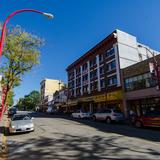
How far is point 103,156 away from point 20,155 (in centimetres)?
362

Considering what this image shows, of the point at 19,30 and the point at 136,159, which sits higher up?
the point at 19,30

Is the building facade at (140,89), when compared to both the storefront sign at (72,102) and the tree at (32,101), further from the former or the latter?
the tree at (32,101)

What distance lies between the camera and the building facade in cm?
2306

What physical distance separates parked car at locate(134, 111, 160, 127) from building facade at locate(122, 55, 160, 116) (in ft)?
22.3

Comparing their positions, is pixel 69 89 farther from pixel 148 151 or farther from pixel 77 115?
pixel 148 151

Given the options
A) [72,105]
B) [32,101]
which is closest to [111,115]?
[72,105]

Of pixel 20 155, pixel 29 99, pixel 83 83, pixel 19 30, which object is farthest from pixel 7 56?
pixel 29 99

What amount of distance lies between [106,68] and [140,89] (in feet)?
31.5

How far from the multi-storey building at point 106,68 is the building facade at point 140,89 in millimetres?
1426

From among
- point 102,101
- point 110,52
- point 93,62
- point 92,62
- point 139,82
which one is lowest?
point 102,101

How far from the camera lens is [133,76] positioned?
87.8 feet

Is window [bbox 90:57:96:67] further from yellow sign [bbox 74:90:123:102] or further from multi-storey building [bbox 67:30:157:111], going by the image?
yellow sign [bbox 74:90:123:102]

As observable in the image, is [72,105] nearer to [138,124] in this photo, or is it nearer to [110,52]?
[110,52]

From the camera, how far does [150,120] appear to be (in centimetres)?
1598
